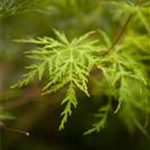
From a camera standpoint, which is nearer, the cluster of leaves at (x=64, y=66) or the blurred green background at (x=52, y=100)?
the cluster of leaves at (x=64, y=66)

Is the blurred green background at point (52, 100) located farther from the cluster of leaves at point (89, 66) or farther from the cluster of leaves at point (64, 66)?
the cluster of leaves at point (64, 66)

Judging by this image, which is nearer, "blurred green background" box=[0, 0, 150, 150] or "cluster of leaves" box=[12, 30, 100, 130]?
"cluster of leaves" box=[12, 30, 100, 130]

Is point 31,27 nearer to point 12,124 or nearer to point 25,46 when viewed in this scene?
point 25,46

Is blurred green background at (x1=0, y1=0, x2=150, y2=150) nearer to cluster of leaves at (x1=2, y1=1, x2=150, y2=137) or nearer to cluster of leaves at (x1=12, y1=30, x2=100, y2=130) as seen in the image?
cluster of leaves at (x1=2, y1=1, x2=150, y2=137)

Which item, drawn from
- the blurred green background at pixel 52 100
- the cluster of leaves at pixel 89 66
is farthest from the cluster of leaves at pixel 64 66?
the blurred green background at pixel 52 100

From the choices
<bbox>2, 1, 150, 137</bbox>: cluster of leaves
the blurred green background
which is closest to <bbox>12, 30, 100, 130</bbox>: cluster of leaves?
<bbox>2, 1, 150, 137</bbox>: cluster of leaves

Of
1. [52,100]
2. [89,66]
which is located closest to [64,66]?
[89,66]

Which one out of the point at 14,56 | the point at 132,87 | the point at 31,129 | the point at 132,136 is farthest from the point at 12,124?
the point at 132,87

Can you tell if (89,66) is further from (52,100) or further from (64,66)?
(52,100)
